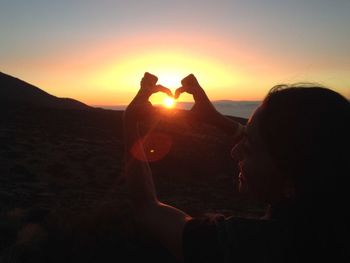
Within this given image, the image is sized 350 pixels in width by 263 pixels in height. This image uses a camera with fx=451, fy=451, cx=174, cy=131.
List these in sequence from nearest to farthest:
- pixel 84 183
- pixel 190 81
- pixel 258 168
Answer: pixel 258 168 → pixel 190 81 → pixel 84 183

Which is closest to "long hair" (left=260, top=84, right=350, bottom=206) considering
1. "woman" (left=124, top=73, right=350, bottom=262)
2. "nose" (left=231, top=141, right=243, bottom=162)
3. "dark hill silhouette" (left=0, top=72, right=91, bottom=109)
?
"woman" (left=124, top=73, right=350, bottom=262)

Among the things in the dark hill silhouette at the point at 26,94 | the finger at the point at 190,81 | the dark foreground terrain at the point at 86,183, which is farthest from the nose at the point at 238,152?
the dark hill silhouette at the point at 26,94

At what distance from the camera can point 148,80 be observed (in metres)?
1.42

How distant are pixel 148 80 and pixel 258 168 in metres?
0.44

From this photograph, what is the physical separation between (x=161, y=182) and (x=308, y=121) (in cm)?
1925

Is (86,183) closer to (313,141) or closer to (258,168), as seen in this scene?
(258,168)

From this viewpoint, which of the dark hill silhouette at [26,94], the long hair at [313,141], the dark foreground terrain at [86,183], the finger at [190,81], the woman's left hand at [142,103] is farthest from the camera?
the dark hill silhouette at [26,94]

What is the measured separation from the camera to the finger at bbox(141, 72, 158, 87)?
141 centimetres

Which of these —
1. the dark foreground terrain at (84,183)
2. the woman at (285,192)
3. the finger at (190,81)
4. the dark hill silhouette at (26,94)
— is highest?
the dark hill silhouette at (26,94)

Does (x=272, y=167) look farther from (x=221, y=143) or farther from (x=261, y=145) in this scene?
(x=221, y=143)

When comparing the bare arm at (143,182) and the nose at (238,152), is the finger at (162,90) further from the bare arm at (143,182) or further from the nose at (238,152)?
the nose at (238,152)

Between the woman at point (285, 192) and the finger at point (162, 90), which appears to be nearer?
the woman at point (285, 192)

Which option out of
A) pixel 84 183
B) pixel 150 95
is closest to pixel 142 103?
pixel 150 95

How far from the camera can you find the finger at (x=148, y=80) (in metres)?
1.41
